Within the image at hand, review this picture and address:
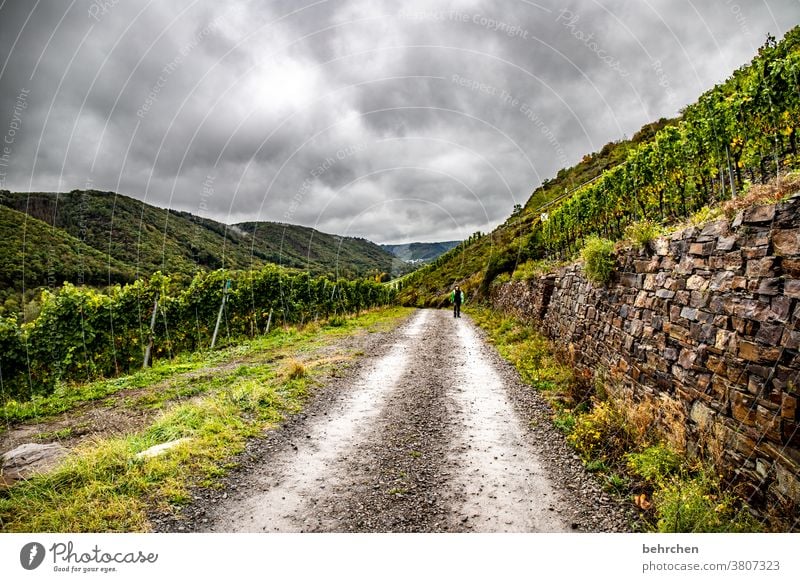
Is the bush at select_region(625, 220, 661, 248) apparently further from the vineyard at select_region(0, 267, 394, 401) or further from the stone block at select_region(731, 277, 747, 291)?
the vineyard at select_region(0, 267, 394, 401)

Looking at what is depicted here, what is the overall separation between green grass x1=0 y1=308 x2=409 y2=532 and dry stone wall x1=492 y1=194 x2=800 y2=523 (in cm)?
641

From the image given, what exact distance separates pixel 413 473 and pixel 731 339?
435 centimetres

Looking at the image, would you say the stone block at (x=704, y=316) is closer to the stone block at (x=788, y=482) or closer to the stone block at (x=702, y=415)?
the stone block at (x=702, y=415)

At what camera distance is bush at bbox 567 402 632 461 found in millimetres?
5844

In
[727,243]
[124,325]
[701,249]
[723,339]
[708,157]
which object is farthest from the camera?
[124,325]

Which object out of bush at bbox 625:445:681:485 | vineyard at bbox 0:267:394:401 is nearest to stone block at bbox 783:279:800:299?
bush at bbox 625:445:681:485

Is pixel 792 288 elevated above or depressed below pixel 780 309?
above

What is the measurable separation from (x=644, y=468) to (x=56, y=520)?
6.96 metres

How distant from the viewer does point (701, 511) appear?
386cm

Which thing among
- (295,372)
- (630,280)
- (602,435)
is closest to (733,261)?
(630,280)

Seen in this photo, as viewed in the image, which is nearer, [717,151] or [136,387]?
[717,151]

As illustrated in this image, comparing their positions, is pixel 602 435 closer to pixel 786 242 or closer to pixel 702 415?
pixel 702 415
